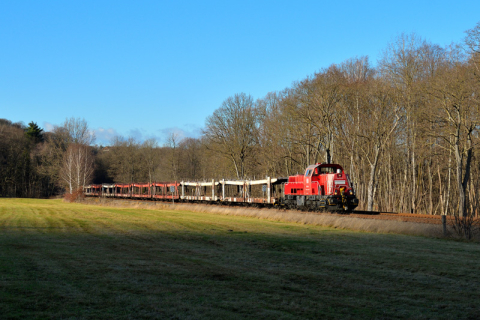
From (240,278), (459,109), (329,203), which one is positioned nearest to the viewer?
(240,278)

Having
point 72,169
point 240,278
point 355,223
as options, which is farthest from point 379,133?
point 72,169

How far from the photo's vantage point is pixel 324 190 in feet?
91.7

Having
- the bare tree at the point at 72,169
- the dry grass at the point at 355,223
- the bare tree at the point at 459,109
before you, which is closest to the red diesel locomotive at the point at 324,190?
the dry grass at the point at 355,223

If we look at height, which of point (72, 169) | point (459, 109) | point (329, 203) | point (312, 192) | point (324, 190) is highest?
point (459, 109)

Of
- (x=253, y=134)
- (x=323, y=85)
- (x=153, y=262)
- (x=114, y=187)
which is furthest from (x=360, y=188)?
(x=114, y=187)

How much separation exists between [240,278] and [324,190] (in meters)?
19.8

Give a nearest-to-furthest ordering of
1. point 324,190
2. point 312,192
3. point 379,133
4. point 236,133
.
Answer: point 324,190
point 312,192
point 379,133
point 236,133

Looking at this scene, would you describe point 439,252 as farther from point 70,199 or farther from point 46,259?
point 70,199

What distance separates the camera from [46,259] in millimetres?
11023

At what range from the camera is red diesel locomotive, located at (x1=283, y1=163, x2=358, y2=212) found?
26797 millimetres

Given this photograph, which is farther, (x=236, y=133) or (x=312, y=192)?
(x=236, y=133)

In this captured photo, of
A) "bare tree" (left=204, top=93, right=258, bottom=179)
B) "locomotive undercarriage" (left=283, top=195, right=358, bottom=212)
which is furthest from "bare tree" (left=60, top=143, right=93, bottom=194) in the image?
"locomotive undercarriage" (left=283, top=195, right=358, bottom=212)

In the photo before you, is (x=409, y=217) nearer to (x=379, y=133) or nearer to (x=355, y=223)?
(x=355, y=223)

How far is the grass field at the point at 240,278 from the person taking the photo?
A: 659 centimetres
